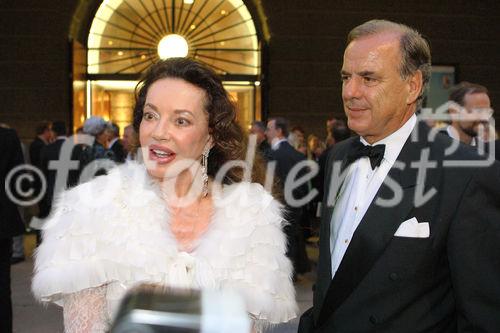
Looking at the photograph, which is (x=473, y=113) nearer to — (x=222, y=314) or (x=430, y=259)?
(x=430, y=259)

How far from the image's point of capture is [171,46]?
1394cm

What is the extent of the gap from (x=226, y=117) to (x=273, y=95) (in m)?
11.5

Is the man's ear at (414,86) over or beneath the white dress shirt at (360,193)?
Answer: over

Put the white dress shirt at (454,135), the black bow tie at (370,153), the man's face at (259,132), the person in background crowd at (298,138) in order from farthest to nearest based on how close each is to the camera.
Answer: the person in background crowd at (298,138) < the man's face at (259,132) < the white dress shirt at (454,135) < the black bow tie at (370,153)

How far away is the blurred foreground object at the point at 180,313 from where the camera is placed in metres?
0.97

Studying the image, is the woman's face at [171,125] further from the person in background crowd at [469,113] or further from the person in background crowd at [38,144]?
the person in background crowd at [38,144]

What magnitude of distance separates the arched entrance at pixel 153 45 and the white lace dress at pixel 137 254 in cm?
1137

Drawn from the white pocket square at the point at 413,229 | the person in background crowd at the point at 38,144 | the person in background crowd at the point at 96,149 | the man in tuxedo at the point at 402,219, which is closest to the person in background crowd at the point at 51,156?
the person in background crowd at the point at 96,149

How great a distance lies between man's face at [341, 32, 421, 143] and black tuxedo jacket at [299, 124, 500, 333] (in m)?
0.18

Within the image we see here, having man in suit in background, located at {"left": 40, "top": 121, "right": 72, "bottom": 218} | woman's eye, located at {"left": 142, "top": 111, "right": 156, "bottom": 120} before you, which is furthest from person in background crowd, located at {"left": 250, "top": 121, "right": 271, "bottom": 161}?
woman's eye, located at {"left": 142, "top": 111, "right": 156, "bottom": 120}

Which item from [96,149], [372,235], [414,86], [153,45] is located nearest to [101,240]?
[372,235]

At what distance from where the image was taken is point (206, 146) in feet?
9.30

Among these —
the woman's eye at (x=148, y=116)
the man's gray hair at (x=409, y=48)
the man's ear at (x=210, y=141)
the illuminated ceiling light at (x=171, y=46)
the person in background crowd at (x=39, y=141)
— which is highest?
the illuminated ceiling light at (x=171, y=46)

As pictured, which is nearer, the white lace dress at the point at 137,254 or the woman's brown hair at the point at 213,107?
the white lace dress at the point at 137,254
